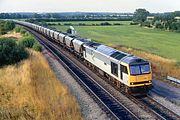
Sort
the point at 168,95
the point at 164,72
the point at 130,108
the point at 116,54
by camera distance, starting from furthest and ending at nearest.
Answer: the point at 164,72, the point at 116,54, the point at 168,95, the point at 130,108

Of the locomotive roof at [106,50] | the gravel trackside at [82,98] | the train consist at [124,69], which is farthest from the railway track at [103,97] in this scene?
the locomotive roof at [106,50]

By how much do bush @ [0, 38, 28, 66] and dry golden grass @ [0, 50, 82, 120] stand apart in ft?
16.7

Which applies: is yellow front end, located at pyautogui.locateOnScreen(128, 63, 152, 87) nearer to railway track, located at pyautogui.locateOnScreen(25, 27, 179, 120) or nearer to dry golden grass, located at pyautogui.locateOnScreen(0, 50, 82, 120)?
railway track, located at pyautogui.locateOnScreen(25, 27, 179, 120)

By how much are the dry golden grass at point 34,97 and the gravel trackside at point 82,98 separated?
26.9 inches

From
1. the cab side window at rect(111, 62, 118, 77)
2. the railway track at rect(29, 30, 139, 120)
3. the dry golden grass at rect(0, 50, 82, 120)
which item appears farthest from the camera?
the cab side window at rect(111, 62, 118, 77)

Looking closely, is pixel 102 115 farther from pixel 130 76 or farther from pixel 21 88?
pixel 21 88

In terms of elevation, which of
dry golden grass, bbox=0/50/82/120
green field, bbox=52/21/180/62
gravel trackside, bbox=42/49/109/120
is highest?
dry golden grass, bbox=0/50/82/120

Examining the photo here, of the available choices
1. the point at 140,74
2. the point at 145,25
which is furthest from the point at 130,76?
the point at 145,25

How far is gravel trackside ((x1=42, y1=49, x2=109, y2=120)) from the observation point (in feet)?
63.5

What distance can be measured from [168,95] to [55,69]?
46.6ft

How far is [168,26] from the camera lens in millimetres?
116750

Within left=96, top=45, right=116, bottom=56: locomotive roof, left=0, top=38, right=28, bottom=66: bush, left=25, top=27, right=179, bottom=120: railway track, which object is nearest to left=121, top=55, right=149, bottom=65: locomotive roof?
left=25, top=27, right=179, bottom=120: railway track

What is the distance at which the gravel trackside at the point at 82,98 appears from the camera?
1936cm

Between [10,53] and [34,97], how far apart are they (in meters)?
17.6
